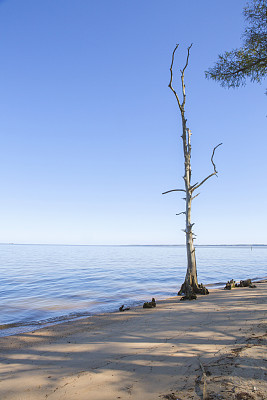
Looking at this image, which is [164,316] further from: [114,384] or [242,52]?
[242,52]

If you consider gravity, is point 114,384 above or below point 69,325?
above

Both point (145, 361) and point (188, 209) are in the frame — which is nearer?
point (145, 361)

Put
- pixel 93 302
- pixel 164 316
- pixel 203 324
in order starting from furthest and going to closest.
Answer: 1. pixel 93 302
2. pixel 164 316
3. pixel 203 324

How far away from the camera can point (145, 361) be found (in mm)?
4285

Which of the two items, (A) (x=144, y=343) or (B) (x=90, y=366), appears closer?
(B) (x=90, y=366)

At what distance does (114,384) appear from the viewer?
140 inches

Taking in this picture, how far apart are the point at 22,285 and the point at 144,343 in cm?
1629

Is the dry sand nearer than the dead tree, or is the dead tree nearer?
the dry sand

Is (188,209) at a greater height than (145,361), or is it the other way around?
(188,209)

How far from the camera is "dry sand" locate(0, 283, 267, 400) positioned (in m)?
3.27

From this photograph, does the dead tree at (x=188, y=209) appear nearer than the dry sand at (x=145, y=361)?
No

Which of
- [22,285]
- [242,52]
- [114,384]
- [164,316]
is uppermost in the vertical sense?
[242,52]

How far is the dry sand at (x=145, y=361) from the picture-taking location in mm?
3273

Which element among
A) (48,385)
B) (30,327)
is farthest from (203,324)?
(30,327)
